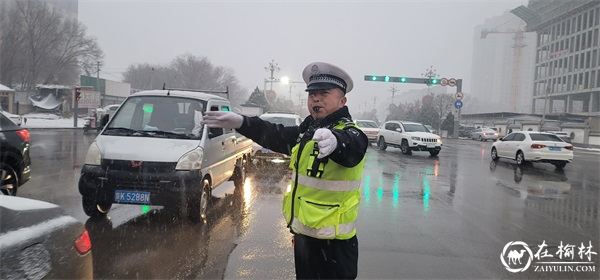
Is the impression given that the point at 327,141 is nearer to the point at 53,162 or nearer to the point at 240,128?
the point at 240,128

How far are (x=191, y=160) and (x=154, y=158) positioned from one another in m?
0.47

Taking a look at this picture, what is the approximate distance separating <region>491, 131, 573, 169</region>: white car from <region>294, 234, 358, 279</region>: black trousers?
1436cm

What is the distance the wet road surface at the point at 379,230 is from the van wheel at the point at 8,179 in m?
0.62

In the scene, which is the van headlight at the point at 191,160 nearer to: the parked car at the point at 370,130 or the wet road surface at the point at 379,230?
the wet road surface at the point at 379,230

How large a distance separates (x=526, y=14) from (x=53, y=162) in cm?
11897

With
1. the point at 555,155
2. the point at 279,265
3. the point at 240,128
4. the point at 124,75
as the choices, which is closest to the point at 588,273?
the point at 279,265

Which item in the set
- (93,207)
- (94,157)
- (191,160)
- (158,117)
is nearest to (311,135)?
(191,160)

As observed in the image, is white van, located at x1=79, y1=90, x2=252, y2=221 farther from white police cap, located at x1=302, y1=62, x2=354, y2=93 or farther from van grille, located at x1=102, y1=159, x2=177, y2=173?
white police cap, located at x1=302, y1=62, x2=354, y2=93

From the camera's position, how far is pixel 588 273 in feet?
14.1

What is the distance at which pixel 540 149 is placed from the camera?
14.1 meters

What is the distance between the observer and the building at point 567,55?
72.8 metres

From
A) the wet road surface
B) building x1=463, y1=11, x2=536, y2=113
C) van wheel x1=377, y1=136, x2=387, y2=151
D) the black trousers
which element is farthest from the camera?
building x1=463, y1=11, x2=536, y2=113

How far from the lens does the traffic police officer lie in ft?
6.98

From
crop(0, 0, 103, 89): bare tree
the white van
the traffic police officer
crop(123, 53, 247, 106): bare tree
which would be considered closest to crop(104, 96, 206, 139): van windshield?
the white van
